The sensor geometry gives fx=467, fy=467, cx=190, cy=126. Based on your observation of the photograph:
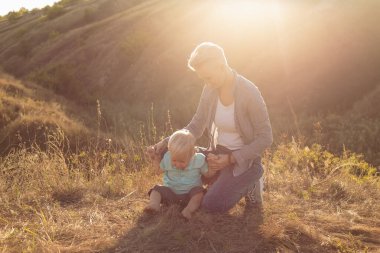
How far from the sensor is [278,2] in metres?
25.4

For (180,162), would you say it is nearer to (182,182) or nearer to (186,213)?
(182,182)

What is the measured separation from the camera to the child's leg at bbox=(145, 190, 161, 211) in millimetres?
4562

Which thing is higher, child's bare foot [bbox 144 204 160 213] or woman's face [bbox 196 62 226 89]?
woman's face [bbox 196 62 226 89]

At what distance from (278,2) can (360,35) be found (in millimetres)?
6621

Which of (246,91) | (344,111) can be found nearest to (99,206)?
(246,91)

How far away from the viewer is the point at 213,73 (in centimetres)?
457

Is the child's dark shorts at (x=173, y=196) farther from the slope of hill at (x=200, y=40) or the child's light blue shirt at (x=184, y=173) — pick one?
the slope of hill at (x=200, y=40)

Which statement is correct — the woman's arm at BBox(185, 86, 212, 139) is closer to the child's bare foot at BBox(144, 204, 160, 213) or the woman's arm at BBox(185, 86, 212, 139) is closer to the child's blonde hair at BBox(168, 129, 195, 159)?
the child's blonde hair at BBox(168, 129, 195, 159)

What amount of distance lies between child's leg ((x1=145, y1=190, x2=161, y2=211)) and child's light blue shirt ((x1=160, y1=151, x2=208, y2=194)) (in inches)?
6.3

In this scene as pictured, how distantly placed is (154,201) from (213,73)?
1.39m

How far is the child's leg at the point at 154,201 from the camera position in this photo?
4.56 metres

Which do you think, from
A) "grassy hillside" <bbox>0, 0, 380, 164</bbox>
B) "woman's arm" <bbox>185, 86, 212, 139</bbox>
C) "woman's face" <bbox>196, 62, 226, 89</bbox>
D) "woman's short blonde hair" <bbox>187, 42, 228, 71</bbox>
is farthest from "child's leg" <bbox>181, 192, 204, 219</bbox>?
"grassy hillside" <bbox>0, 0, 380, 164</bbox>

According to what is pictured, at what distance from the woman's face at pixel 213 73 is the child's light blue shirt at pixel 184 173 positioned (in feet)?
2.45

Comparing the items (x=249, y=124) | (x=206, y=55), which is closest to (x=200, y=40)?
(x=249, y=124)
